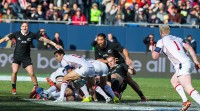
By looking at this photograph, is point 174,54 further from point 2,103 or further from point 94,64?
point 2,103

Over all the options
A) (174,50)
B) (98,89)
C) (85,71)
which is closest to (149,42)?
(98,89)

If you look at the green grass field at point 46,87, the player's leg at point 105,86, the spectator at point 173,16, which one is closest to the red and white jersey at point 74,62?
the player's leg at point 105,86

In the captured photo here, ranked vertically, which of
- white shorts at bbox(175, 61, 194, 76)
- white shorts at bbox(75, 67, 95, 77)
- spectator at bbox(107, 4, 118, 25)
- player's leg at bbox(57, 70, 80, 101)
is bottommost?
player's leg at bbox(57, 70, 80, 101)

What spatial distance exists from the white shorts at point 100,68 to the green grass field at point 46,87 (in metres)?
1.81

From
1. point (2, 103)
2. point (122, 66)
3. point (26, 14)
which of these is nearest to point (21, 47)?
point (122, 66)

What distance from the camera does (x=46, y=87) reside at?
997 inches

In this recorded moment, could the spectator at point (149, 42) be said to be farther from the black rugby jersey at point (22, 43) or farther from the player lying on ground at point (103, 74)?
the player lying on ground at point (103, 74)

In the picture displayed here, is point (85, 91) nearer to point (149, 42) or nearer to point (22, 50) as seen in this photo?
point (22, 50)

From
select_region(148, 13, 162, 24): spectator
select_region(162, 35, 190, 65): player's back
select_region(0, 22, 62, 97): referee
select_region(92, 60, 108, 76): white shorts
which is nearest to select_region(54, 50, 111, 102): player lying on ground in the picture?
select_region(92, 60, 108, 76): white shorts

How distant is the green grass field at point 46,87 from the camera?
16831 millimetres

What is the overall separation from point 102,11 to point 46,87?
37.2 feet

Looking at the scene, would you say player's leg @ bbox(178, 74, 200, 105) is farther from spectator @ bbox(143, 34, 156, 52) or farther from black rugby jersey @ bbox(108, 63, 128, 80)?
spectator @ bbox(143, 34, 156, 52)

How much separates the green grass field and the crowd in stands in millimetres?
4745

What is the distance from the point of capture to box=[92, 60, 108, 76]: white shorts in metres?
18.7
